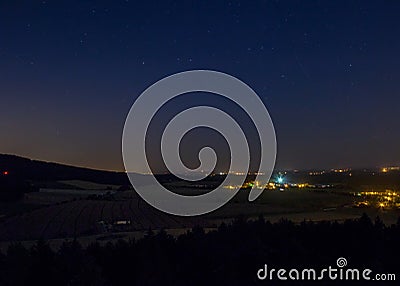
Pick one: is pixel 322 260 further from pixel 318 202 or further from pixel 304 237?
pixel 318 202

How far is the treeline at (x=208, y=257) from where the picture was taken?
1573 centimetres

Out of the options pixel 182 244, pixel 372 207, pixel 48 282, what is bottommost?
pixel 48 282

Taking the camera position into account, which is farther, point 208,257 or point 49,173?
point 49,173

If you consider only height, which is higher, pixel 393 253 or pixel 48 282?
pixel 393 253

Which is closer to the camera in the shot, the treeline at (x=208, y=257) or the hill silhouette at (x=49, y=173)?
the treeline at (x=208, y=257)

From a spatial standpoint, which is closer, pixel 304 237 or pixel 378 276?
pixel 378 276

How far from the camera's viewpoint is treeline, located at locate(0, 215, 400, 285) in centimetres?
1573

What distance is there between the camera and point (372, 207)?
157 ft

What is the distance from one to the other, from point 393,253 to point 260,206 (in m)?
32.4

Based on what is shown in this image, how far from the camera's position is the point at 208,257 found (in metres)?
17.4

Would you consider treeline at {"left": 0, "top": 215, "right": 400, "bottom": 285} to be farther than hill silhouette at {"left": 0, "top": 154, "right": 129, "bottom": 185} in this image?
No

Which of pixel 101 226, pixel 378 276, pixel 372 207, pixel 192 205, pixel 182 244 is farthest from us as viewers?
pixel 192 205

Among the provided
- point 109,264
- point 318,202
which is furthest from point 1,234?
point 318,202

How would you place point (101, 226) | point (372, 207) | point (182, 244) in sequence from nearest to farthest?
point (182, 244) < point (101, 226) < point (372, 207)
